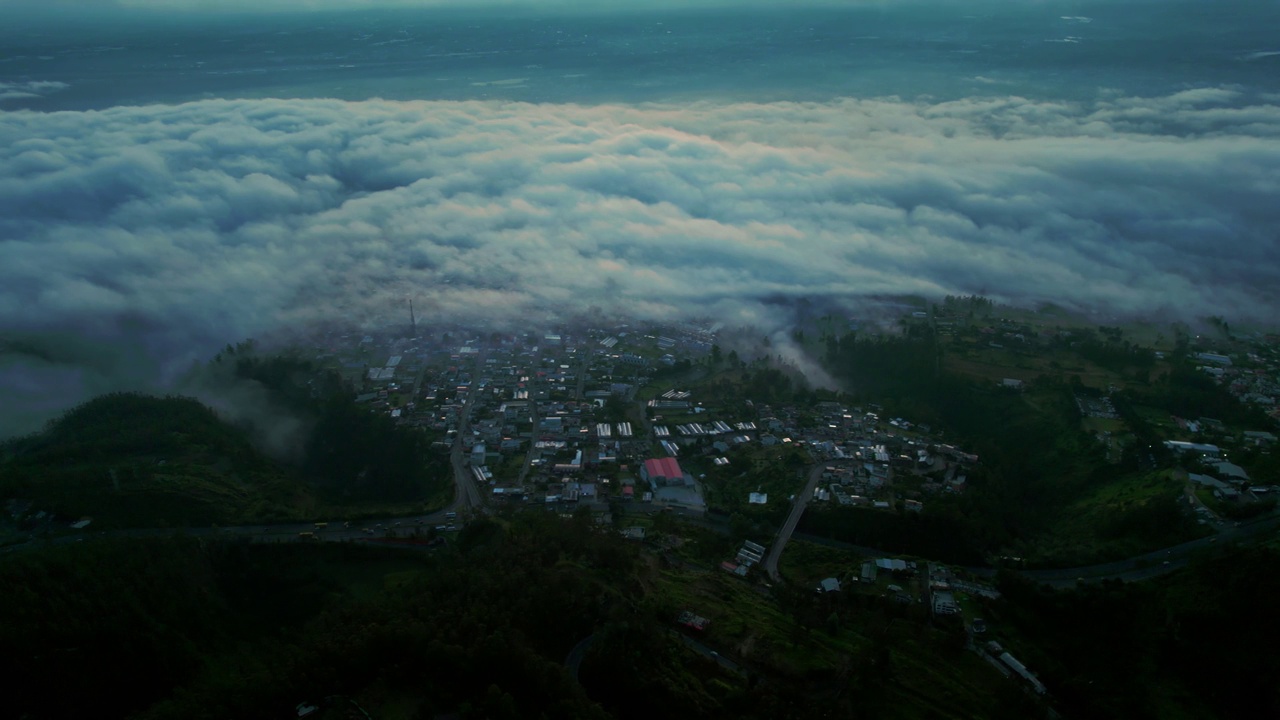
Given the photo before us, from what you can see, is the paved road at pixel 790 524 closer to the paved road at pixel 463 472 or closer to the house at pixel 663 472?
the house at pixel 663 472

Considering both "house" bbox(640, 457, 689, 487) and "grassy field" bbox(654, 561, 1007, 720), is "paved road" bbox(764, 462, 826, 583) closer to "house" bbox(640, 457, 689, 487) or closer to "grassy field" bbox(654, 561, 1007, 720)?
"grassy field" bbox(654, 561, 1007, 720)

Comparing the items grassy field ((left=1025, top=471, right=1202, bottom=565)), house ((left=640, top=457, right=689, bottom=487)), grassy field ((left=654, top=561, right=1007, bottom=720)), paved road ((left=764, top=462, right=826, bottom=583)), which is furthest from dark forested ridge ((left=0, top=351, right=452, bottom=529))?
grassy field ((left=1025, top=471, right=1202, bottom=565))

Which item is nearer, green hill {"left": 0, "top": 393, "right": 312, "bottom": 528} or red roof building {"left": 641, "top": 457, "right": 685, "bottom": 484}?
green hill {"left": 0, "top": 393, "right": 312, "bottom": 528}

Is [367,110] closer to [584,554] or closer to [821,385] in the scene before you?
[821,385]

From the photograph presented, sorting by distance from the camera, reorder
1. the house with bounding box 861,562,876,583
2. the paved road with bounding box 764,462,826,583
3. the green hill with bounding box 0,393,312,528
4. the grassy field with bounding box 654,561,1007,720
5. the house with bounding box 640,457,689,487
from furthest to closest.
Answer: the house with bounding box 640,457,689,487 < the green hill with bounding box 0,393,312,528 < the paved road with bounding box 764,462,826,583 < the house with bounding box 861,562,876,583 < the grassy field with bounding box 654,561,1007,720

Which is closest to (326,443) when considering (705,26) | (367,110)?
(367,110)

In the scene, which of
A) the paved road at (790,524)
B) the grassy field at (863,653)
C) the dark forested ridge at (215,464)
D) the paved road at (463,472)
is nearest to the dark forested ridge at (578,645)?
the grassy field at (863,653)
